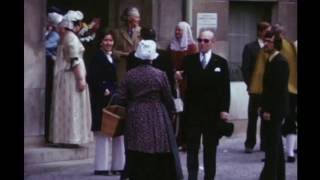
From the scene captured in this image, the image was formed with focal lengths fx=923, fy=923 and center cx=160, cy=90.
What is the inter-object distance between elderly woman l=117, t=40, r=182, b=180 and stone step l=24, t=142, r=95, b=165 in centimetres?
271

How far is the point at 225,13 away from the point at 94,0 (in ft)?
6.88

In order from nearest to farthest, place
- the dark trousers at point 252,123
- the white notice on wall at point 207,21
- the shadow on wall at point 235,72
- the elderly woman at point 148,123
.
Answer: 1. the elderly woman at point 148,123
2. the dark trousers at point 252,123
3. the white notice on wall at point 207,21
4. the shadow on wall at point 235,72

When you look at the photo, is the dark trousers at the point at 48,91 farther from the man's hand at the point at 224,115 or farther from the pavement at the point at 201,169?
the man's hand at the point at 224,115

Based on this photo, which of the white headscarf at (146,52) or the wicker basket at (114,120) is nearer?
the white headscarf at (146,52)

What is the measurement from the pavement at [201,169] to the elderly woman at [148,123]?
1.71 meters

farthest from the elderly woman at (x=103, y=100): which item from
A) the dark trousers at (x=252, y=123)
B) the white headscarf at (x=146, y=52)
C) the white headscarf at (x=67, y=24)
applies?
the dark trousers at (x=252, y=123)

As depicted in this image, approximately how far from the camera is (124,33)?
12.2 meters

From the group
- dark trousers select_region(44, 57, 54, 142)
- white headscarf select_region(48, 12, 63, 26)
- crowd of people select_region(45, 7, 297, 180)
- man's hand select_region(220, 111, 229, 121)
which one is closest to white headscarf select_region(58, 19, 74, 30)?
crowd of people select_region(45, 7, 297, 180)

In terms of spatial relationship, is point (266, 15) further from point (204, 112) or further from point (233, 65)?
point (204, 112)

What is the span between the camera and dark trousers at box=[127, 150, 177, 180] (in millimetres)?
9180

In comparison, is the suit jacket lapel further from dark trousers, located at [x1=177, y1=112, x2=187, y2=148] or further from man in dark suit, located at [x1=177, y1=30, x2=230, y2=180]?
man in dark suit, located at [x1=177, y1=30, x2=230, y2=180]

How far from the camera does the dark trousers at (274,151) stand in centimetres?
991

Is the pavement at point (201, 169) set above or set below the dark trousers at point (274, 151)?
below

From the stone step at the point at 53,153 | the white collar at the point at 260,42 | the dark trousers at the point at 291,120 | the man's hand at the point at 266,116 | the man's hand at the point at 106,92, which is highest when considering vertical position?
the white collar at the point at 260,42
